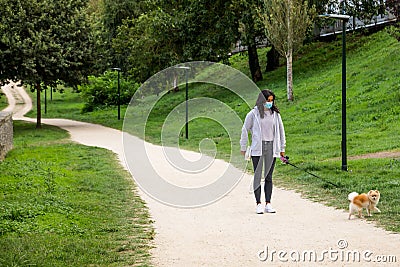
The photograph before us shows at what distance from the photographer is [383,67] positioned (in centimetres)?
3098

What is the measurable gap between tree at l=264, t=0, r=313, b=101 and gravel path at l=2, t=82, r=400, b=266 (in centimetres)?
2094

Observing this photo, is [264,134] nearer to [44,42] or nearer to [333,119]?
[333,119]

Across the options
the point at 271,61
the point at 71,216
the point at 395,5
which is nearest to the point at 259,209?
the point at 71,216

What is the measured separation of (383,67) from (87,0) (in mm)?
19163

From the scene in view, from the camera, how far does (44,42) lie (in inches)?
1407

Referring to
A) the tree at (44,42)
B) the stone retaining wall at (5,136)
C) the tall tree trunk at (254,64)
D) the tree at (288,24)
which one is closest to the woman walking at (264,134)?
the stone retaining wall at (5,136)

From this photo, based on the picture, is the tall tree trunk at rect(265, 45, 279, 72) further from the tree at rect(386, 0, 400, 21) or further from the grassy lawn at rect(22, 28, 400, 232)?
the tree at rect(386, 0, 400, 21)

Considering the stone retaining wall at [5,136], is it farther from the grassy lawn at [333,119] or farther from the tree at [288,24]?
the tree at [288,24]

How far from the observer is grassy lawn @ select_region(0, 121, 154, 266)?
8102 mm

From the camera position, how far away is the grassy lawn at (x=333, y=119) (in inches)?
551

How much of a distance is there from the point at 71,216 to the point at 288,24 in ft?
78.7

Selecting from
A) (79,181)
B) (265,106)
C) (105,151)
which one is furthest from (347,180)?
(105,151)

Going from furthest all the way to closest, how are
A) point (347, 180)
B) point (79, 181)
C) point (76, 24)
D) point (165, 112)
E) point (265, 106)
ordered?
point (165, 112)
point (76, 24)
point (79, 181)
point (347, 180)
point (265, 106)

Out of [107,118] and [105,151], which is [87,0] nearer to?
[107,118]
